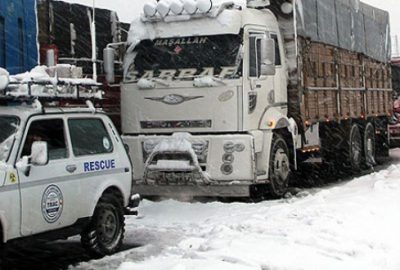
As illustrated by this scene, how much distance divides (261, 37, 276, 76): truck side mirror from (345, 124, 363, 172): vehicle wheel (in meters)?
5.62

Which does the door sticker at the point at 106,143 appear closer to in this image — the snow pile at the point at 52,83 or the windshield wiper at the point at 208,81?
the snow pile at the point at 52,83

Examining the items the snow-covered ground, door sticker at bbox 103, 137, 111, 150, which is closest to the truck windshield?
the snow-covered ground

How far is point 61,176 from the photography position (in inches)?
286

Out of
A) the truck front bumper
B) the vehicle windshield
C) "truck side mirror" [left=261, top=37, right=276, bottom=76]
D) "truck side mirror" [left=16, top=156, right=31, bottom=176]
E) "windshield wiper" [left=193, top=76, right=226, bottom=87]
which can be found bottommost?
the truck front bumper

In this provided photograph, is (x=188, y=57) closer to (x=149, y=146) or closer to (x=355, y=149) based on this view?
(x=149, y=146)

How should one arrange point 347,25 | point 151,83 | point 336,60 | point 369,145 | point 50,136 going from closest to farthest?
point 50,136
point 151,83
point 336,60
point 347,25
point 369,145

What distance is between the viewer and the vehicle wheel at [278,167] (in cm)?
1181

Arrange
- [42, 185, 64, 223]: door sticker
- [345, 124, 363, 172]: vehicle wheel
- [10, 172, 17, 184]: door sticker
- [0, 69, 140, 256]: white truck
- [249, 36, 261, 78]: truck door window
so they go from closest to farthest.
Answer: [10, 172, 17, 184]: door sticker < [0, 69, 140, 256]: white truck < [42, 185, 64, 223]: door sticker < [249, 36, 261, 78]: truck door window < [345, 124, 363, 172]: vehicle wheel

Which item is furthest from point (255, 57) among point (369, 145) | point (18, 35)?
point (369, 145)

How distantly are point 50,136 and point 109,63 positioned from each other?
460 cm

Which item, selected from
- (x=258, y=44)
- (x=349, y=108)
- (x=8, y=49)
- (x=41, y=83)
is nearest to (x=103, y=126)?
(x=41, y=83)

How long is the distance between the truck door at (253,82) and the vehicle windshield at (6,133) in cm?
486

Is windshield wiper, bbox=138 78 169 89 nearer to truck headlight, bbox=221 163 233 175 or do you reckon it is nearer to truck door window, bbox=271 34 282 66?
truck headlight, bbox=221 163 233 175

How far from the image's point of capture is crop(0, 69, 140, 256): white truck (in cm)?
671
